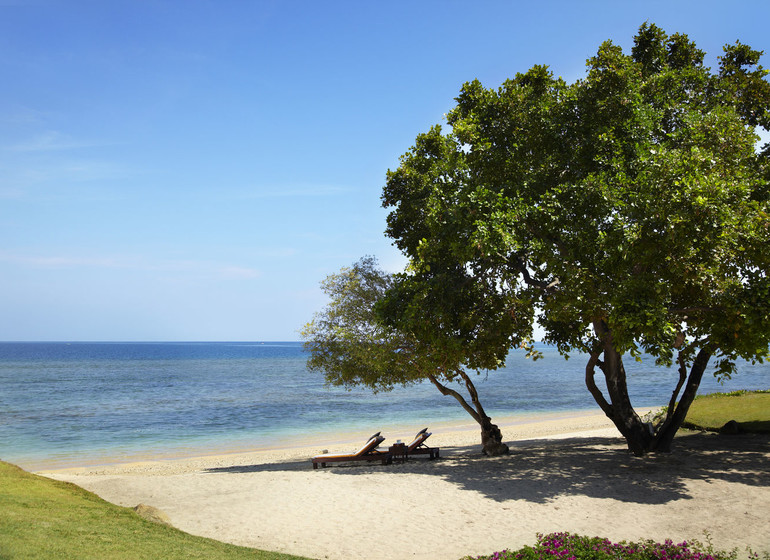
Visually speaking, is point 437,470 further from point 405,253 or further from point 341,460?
point 405,253

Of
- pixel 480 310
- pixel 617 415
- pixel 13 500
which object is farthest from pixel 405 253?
pixel 13 500

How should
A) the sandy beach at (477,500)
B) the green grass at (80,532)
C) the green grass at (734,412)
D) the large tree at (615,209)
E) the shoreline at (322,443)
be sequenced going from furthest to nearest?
the shoreline at (322,443)
the green grass at (734,412)
the large tree at (615,209)
the sandy beach at (477,500)
the green grass at (80,532)

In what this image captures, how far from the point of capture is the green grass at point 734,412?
774 inches

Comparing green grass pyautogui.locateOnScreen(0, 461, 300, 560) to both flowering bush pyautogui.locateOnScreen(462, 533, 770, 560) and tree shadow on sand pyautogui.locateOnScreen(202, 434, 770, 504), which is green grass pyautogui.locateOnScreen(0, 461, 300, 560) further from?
tree shadow on sand pyautogui.locateOnScreen(202, 434, 770, 504)

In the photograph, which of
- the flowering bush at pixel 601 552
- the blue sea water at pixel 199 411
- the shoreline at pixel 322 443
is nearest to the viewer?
the flowering bush at pixel 601 552

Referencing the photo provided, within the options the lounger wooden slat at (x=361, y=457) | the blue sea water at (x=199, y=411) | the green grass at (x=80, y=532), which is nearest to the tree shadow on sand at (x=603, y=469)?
the lounger wooden slat at (x=361, y=457)

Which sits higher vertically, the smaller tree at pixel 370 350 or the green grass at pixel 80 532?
the smaller tree at pixel 370 350

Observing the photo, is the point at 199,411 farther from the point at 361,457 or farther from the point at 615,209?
the point at 615,209

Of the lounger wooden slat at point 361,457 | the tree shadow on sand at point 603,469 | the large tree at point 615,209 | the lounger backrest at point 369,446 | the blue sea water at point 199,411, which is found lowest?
the blue sea water at point 199,411

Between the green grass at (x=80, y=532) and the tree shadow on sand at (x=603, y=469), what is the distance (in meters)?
7.24

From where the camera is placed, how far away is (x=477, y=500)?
1278cm

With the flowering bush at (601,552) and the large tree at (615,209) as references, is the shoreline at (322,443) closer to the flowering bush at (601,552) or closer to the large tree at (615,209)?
the large tree at (615,209)

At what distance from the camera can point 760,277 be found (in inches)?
523

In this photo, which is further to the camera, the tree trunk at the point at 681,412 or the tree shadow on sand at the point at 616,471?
the tree trunk at the point at 681,412
